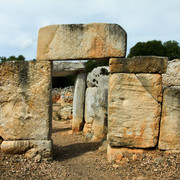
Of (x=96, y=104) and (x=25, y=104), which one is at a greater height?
(x=25, y=104)

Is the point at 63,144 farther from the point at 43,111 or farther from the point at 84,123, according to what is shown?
the point at 43,111

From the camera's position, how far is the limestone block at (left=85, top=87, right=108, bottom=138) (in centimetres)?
677

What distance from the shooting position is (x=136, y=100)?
13.9 feet

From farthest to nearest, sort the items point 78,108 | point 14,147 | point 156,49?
1. point 156,49
2. point 78,108
3. point 14,147

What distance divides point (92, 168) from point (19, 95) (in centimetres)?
212

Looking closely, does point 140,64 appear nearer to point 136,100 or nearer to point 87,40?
point 136,100

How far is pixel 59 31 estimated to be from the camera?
4.30 meters

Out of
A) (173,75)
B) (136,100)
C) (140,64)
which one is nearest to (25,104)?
(136,100)

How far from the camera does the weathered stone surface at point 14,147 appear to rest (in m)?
4.31

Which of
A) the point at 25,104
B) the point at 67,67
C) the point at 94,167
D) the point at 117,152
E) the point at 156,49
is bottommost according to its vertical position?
the point at 94,167

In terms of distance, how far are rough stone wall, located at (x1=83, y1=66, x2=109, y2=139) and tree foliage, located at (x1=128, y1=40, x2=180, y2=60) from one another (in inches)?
650

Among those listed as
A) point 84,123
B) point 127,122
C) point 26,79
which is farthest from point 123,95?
point 84,123

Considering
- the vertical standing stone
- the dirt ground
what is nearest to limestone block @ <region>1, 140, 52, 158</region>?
the dirt ground

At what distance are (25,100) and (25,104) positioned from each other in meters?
0.08
